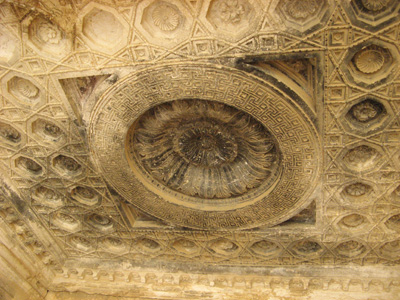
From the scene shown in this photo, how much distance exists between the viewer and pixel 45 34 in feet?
12.6

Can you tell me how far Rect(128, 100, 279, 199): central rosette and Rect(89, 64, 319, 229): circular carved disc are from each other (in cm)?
1

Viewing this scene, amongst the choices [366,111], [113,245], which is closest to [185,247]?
[113,245]

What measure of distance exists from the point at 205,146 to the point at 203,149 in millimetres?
103

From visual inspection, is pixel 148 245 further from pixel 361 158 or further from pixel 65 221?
pixel 361 158

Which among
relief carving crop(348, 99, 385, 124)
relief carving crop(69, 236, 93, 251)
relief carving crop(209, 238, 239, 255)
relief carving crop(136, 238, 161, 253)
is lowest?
relief carving crop(69, 236, 93, 251)

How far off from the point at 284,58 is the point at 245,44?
38 cm

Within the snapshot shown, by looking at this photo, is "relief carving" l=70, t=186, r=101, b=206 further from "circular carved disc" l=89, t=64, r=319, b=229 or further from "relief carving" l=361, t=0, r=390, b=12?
"relief carving" l=361, t=0, r=390, b=12

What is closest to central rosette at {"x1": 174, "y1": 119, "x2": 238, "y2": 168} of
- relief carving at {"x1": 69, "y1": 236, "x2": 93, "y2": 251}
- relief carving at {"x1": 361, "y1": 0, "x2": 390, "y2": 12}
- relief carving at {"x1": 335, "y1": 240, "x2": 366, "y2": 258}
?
relief carving at {"x1": 361, "y1": 0, "x2": 390, "y2": 12}

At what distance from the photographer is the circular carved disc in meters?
3.91

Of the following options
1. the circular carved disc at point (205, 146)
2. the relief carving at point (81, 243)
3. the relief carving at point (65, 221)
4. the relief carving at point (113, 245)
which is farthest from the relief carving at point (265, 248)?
the relief carving at point (65, 221)

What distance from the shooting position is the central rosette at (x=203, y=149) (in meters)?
4.36

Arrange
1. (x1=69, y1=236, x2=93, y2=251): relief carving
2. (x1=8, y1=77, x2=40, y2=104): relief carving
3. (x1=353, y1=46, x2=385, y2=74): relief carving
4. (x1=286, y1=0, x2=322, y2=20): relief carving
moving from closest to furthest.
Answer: (x1=286, y1=0, x2=322, y2=20): relief carving
(x1=353, y1=46, x2=385, y2=74): relief carving
(x1=8, y1=77, x2=40, y2=104): relief carving
(x1=69, y1=236, x2=93, y2=251): relief carving

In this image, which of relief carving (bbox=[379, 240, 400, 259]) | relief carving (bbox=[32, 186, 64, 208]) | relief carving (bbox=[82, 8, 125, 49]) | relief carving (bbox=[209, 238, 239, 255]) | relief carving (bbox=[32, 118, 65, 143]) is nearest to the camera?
relief carving (bbox=[82, 8, 125, 49])

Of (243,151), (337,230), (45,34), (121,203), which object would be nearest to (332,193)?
(337,230)
